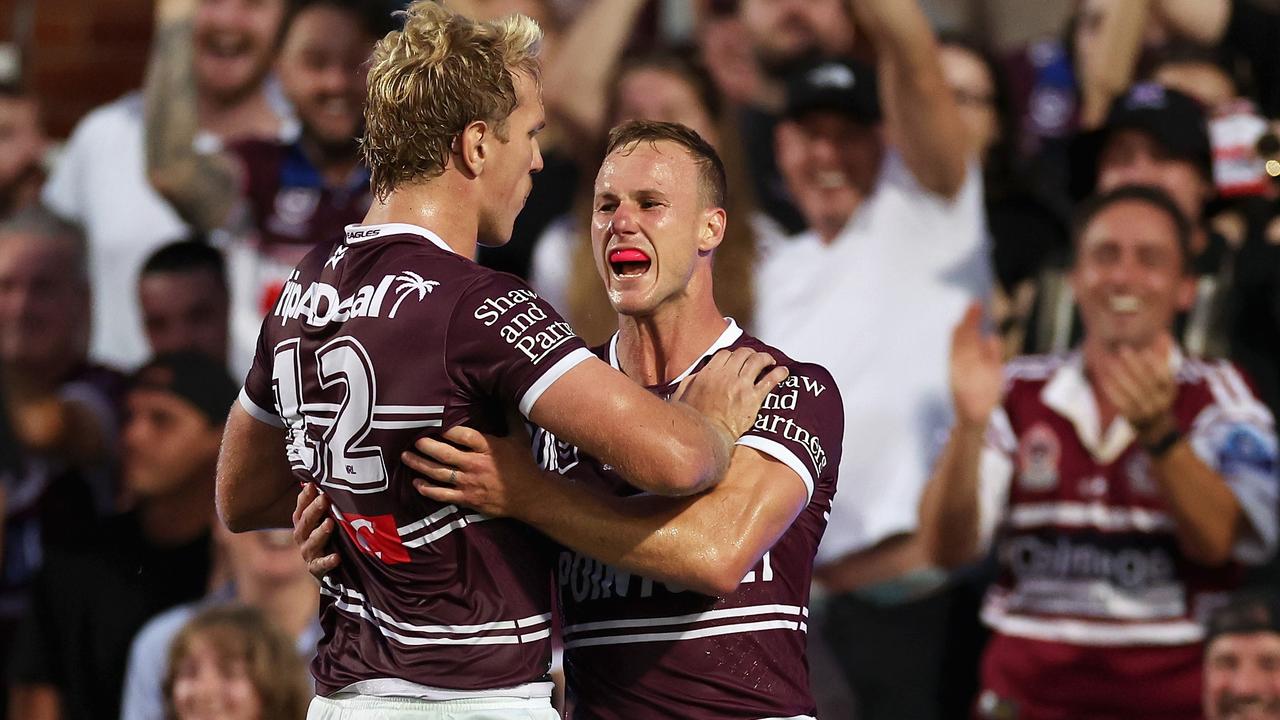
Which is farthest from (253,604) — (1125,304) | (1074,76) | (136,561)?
(1074,76)

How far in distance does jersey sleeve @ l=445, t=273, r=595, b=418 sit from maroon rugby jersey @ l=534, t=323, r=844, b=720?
16.6 inches

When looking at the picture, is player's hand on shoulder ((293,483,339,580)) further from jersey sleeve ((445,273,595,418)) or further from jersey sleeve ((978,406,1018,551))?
jersey sleeve ((978,406,1018,551))

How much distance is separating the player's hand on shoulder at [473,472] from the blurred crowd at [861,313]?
7.44 ft

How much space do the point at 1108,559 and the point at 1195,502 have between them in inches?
12.2

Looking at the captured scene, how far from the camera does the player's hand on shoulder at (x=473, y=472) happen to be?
2820mm

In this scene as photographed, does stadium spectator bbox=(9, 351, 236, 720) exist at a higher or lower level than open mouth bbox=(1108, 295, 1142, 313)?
lower

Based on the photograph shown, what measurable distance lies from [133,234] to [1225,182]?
3817mm

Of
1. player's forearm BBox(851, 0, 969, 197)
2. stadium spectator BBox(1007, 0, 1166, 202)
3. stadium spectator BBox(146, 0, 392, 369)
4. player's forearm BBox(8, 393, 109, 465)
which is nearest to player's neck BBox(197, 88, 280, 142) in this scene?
stadium spectator BBox(146, 0, 392, 369)

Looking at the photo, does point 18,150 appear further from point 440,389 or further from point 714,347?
point 440,389

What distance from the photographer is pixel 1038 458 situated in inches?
207

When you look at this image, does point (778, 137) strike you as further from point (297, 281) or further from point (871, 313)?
point (297, 281)

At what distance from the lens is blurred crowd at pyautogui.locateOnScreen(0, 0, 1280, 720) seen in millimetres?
A: 5090

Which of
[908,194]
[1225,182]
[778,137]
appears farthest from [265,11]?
[1225,182]

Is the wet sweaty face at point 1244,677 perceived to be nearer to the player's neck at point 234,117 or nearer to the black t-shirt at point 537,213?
the black t-shirt at point 537,213
